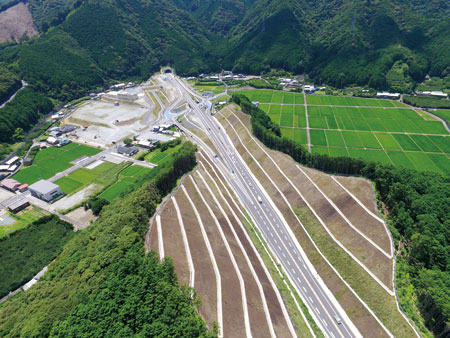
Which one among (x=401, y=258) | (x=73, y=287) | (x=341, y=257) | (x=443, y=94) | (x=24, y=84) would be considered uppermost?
(x=24, y=84)

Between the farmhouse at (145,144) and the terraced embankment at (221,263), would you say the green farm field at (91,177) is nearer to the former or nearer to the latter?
the farmhouse at (145,144)

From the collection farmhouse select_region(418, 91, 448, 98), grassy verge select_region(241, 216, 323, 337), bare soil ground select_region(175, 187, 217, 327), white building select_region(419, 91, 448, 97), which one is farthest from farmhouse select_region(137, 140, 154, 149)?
white building select_region(419, 91, 448, 97)

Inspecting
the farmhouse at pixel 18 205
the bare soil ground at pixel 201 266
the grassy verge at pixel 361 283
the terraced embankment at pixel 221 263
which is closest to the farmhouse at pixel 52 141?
the farmhouse at pixel 18 205

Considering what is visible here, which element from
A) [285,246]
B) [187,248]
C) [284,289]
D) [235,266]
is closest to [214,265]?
[235,266]

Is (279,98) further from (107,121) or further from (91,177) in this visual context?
(91,177)

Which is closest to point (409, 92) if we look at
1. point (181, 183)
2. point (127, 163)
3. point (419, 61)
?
point (419, 61)

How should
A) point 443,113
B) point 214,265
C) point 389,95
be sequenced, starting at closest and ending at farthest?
point 214,265 < point 443,113 < point 389,95

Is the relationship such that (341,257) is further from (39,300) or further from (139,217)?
(39,300)

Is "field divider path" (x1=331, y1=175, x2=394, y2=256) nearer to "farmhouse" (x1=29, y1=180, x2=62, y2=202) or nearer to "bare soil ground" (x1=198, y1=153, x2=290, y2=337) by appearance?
"bare soil ground" (x1=198, y1=153, x2=290, y2=337)
